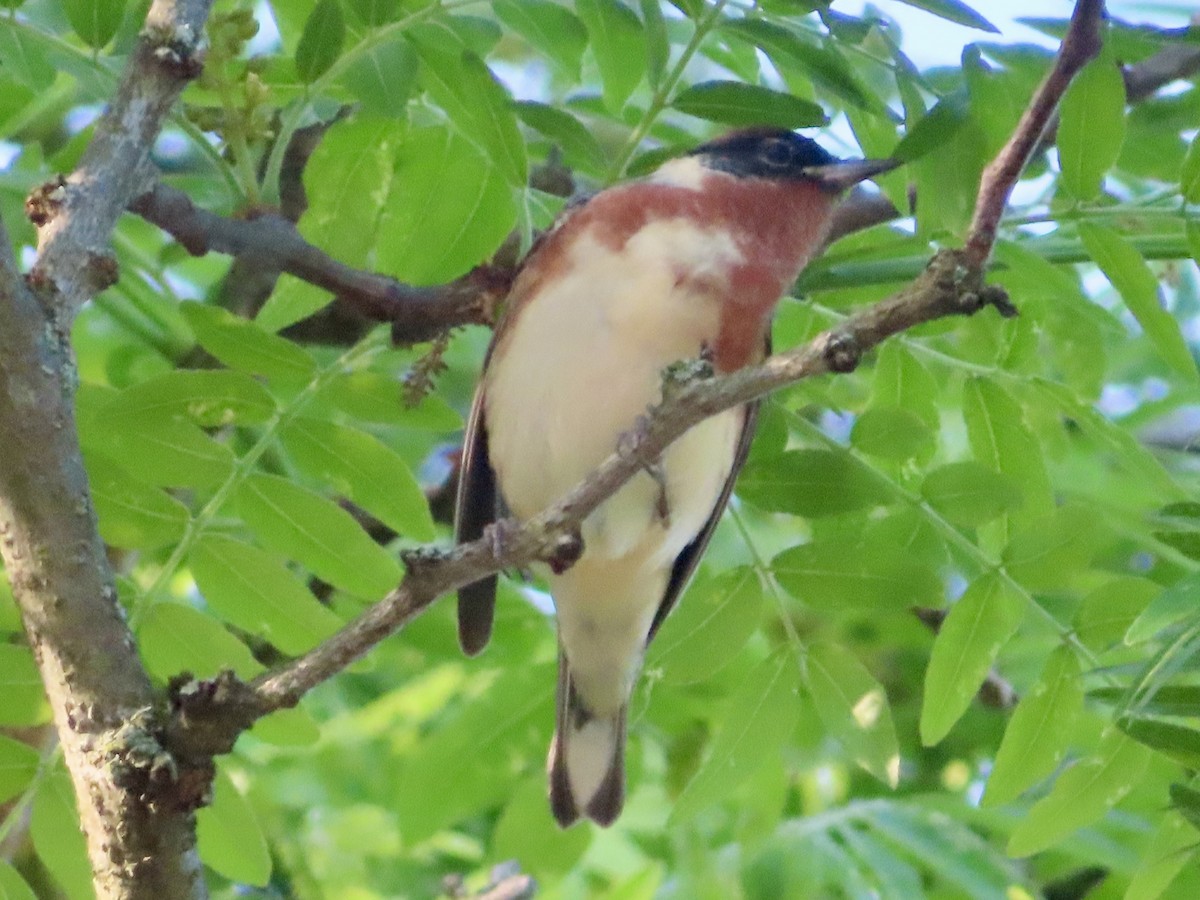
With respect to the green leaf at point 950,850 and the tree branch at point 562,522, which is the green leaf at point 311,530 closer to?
the tree branch at point 562,522

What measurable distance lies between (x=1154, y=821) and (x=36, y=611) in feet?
7.12

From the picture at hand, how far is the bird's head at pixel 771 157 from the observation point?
8.99 feet

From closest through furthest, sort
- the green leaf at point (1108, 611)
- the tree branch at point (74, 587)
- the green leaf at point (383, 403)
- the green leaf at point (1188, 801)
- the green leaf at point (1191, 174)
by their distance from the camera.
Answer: the tree branch at point (74, 587) → the green leaf at point (1188, 801) → the green leaf at point (1191, 174) → the green leaf at point (1108, 611) → the green leaf at point (383, 403)

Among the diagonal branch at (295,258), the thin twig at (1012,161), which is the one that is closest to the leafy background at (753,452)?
the diagonal branch at (295,258)

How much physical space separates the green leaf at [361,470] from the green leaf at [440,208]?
0.29 meters

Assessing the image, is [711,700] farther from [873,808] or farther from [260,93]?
A: [260,93]

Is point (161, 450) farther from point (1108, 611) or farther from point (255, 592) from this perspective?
point (1108, 611)

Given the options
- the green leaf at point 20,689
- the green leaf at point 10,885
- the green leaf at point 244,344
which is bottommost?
the green leaf at point 10,885

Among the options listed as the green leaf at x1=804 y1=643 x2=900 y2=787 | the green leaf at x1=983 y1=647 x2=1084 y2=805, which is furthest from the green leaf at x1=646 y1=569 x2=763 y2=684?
the green leaf at x1=983 y1=647 x2=1084 y2=805

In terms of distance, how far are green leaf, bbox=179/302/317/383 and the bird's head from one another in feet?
2.78

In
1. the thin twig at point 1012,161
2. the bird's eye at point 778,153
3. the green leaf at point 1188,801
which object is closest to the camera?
the thin twig at point 1012,161

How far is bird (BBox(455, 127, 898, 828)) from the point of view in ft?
8.29

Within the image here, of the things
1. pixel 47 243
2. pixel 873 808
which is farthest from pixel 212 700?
pixel 873 808

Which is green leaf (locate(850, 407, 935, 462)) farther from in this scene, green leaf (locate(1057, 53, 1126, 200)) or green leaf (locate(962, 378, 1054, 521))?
green leaf (locate(1057, 53, 1126, 200))
